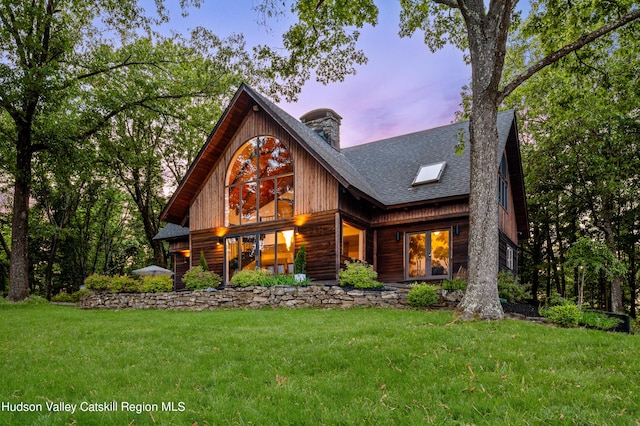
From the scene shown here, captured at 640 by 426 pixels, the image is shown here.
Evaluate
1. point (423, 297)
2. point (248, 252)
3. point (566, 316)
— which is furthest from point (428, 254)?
point (566, 316)

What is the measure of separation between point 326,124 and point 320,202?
265 inches

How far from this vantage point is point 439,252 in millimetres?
15219

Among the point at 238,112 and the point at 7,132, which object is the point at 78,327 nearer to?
the point at 238,112

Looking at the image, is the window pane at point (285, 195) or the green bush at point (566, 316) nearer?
the green bush at point (566, 316)

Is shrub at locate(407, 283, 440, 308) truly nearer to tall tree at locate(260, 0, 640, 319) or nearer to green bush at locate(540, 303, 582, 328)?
tall tree at locate(260, 0, 640, 319)

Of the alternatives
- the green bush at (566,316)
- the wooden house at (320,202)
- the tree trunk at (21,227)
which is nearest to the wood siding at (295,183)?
the wooden house at (320,202)

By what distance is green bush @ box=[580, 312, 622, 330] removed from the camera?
8172mm

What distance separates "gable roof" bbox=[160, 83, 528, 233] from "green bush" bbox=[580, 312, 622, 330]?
5.84 metres

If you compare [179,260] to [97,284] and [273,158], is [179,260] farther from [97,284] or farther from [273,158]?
[273,158]

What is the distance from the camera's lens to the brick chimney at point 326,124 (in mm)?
20344

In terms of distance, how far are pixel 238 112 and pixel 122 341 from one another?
36.2 feet

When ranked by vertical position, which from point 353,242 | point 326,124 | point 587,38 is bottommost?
point 353,242

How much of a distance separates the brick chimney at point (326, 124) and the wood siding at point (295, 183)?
14.8ft

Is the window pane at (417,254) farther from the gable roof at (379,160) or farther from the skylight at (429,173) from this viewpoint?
the skylight at (429,173)
